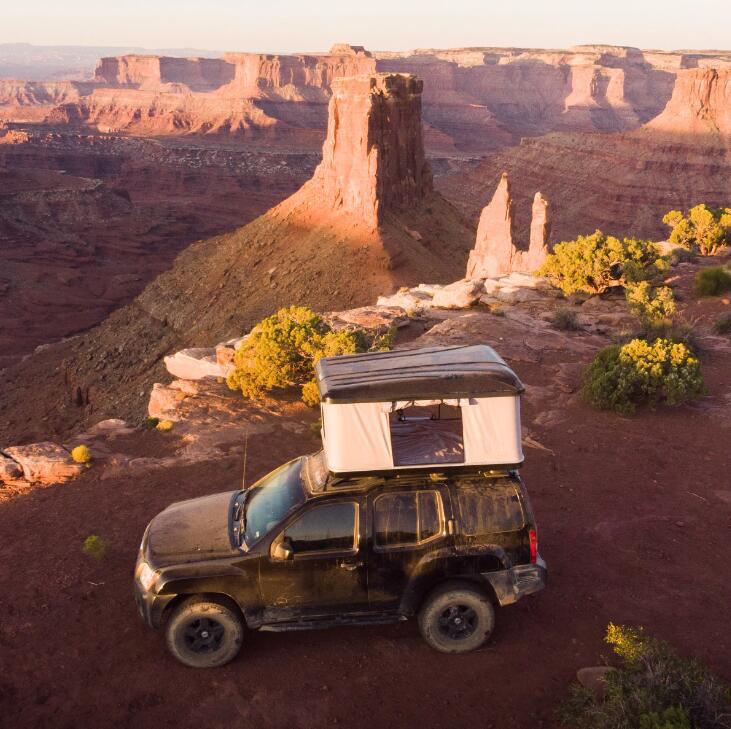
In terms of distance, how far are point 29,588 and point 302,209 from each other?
129ft

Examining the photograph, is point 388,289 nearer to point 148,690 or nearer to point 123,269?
point 148,690

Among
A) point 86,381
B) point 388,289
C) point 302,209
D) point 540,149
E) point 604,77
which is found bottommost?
point 86,381

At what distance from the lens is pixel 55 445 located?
13.4 meters

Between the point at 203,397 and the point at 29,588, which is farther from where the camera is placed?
the point at 203,397

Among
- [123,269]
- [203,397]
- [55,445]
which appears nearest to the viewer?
[55,445]

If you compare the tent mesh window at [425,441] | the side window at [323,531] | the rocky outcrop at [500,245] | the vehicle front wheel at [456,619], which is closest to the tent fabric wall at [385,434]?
the tent mesh window at [425,441]

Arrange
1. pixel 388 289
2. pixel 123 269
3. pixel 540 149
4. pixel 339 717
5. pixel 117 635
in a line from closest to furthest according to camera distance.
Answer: pixel 339 717
pixel 117 635
pixel 388 289
pixel 123 269
pixel 540 149

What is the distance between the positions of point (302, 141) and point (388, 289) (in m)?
95.7

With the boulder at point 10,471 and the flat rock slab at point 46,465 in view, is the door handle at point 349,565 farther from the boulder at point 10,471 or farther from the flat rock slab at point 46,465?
the boulder at point 10,471

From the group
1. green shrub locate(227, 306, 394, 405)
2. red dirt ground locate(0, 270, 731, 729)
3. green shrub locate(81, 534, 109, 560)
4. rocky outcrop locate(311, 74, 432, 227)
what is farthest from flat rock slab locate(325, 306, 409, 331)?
rocky outcrop locate(311, 74, 432, 227)

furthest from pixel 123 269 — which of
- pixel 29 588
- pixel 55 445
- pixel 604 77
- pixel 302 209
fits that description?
pixel 604 77

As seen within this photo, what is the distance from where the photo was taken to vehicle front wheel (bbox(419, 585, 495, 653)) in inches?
300

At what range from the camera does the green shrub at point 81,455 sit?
1266cm

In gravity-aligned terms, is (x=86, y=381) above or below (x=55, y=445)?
below
